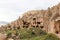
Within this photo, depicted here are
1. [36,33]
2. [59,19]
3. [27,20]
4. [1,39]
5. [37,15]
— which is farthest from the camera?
[27,20]

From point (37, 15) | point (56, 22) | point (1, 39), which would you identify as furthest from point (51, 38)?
point (37, 15)

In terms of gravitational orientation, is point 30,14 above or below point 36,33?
above

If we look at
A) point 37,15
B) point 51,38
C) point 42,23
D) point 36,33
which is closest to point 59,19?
point 51,38

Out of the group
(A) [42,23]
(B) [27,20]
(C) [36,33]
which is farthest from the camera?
(B) [27,20]

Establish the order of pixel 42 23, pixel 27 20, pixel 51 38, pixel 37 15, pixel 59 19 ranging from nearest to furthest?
pixel 51 38 < pixel 59 19 < pixel 42 23 < pixel 37 15 < pixel 27 20

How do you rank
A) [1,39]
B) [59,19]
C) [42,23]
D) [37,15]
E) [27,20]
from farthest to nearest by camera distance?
[27,20]
[37,15]
[42,23]
[59,19]
[1,39]

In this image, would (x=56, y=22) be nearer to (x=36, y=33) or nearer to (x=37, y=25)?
(x=36, y=33)

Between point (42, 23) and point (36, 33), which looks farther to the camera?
point (42, 23)

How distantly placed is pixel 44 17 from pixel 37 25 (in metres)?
2.68

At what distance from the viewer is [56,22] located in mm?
35750

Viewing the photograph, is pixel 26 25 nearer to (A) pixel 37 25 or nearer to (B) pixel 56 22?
(A) pixel 37 25

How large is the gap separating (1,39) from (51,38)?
15934mm

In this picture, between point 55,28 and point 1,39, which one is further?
point 55,28

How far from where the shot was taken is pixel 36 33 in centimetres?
4650
